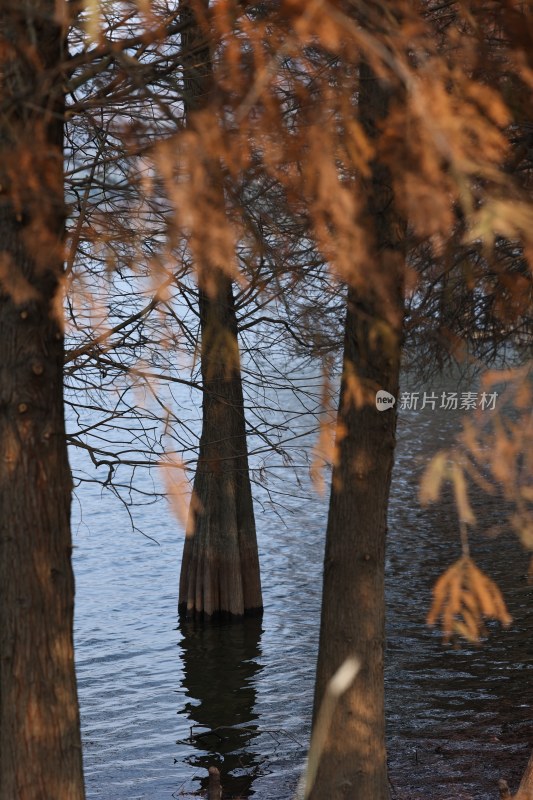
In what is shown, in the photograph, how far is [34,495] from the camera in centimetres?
469

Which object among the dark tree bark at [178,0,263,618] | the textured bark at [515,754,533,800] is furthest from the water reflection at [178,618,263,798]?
the textured bark at [515,754,533,800]

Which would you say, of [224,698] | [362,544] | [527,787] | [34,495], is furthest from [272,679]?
[34,495]

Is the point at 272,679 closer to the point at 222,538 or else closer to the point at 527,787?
the point at 222,538

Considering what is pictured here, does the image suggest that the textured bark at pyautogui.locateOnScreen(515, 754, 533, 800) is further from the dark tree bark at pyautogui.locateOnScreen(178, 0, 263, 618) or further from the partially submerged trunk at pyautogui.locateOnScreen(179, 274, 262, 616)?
the partially submerged trunk at pyautogui.locateOnScreen(179, 274, 262, 616)

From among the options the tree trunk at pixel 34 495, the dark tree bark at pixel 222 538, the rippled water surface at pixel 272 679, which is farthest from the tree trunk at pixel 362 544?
the dark tree bark at pixel 222 538

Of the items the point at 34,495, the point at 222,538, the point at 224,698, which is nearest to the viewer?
the point at 34,495

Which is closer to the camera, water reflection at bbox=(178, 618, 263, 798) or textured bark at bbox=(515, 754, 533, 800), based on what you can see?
textured bark at bbox=(515, 754, 533, 800)

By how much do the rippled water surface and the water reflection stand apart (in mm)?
26

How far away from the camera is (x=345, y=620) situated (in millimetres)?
6223

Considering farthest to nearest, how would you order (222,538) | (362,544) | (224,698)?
(222,538) → (224,698) → (362,544)

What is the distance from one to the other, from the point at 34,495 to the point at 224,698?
9.17 meters

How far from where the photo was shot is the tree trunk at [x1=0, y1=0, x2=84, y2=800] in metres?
4.66

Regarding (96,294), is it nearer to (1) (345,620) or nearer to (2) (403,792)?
(1) (345,620)

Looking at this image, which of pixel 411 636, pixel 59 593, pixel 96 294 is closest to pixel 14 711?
pixel 59 593
